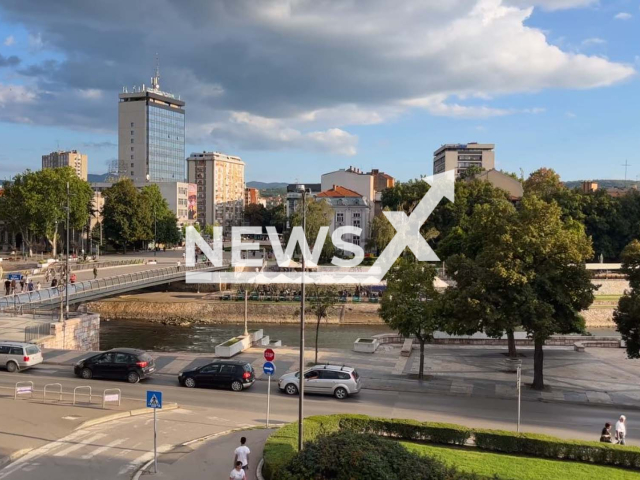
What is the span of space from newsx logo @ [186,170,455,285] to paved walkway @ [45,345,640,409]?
18.9 meters

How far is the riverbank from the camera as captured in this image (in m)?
59.0

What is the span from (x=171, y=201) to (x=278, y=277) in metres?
77.0

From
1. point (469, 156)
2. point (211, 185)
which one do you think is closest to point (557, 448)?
point (211, 185)

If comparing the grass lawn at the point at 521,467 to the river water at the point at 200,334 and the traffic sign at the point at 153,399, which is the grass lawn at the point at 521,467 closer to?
the traffic sign at the point at 153,399

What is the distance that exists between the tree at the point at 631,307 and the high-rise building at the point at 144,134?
150772mm

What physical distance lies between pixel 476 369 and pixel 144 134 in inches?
5924

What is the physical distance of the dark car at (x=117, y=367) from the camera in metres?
24.5

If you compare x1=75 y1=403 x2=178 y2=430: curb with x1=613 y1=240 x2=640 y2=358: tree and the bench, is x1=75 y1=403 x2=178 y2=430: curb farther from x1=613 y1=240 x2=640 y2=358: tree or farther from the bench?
x1=613 y1=240 x2=640 y2=358: tree

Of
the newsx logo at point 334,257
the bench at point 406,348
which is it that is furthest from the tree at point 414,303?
the newsx logo at point 334,257

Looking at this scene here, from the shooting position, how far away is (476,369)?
29.4 meters

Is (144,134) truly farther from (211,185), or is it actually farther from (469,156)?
(469,156)

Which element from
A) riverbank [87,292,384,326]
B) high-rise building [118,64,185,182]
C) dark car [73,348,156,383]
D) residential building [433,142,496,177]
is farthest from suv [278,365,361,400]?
residential building [433,142,496,177]

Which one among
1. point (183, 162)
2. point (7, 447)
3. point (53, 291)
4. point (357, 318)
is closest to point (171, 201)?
point (183, 162)

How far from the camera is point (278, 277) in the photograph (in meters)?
64.0
